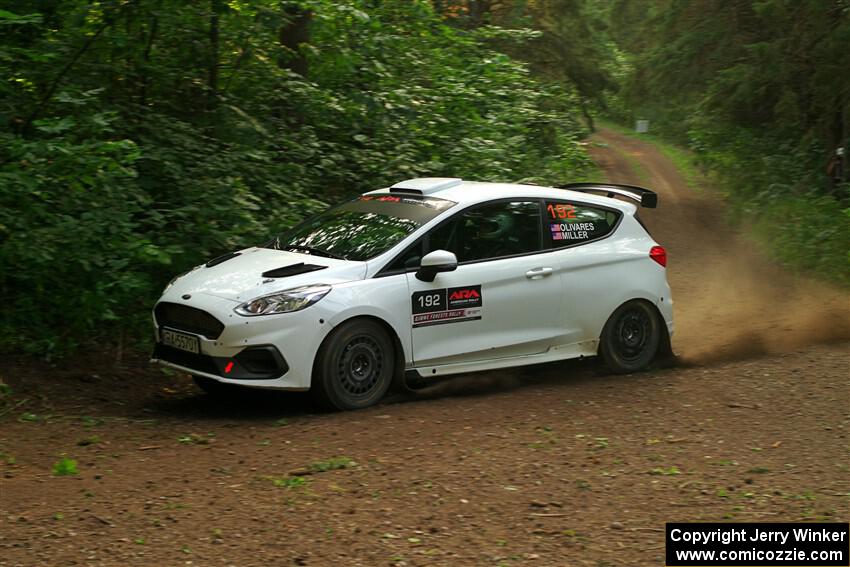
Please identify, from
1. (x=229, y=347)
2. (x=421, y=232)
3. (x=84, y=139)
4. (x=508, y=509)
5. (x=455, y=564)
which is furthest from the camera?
(x=84, y=139)

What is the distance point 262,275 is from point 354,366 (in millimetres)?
1026

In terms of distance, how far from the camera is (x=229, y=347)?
7.96m

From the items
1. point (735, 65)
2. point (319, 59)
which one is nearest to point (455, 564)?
point (319, 59)

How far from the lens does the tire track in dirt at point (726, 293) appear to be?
11703 mm

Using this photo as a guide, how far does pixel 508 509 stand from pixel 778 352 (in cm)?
611

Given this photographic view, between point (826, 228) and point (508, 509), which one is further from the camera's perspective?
point (826, 228)

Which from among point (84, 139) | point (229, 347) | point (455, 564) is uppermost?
point (84, 139)

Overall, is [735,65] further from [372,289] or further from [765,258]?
[372,289]

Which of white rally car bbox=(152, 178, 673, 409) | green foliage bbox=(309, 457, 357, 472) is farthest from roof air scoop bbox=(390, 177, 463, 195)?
green foliage bbox=(309, 457, 357, 472)

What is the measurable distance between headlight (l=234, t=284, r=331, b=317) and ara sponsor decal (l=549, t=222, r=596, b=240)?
259cm

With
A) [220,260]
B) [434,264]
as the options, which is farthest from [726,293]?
[220,260]

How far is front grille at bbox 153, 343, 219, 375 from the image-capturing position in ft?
26.7

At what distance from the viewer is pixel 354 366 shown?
838cm

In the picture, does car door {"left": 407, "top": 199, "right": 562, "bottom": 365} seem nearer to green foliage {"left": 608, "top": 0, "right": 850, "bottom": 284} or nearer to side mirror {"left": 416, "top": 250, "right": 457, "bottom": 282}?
side mirror {"left": 416, "top": 250, "right": 457, "bottom": 282}
